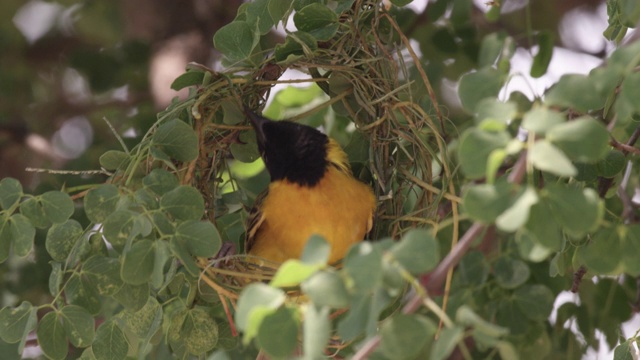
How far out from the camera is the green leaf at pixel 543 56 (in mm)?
2119

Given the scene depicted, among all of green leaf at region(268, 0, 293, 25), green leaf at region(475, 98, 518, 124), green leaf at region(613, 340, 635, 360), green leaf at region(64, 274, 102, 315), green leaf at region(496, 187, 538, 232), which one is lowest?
green leaf at region(613, 340, 635, 360)

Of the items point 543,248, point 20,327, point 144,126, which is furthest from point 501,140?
point 144,126

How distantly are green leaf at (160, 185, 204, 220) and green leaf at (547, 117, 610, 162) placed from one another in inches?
28.1

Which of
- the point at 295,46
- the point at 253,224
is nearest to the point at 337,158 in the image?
the point at 253,224

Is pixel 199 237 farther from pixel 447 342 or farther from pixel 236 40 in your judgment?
Result: pixel 447 342

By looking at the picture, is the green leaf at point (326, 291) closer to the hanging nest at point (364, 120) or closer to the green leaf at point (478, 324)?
the green leaf at point (478, 324)

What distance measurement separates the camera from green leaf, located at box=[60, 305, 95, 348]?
1.69m

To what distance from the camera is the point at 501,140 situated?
45.3 inches

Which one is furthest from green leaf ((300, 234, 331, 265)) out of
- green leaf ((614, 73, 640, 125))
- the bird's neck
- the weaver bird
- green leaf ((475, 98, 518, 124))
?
the bird's neck

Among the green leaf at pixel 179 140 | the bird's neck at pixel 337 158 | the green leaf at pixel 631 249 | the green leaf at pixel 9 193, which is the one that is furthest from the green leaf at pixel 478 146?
the bird's neck at pixel 337 158

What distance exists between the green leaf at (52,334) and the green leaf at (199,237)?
0.92 feet

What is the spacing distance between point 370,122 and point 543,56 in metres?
0.41

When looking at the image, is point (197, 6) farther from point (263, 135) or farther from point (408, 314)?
point (408, 314)

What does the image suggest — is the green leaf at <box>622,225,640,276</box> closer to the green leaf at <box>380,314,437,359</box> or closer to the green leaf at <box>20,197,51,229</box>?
the green leaf at <box>380,314,437,359</box>
